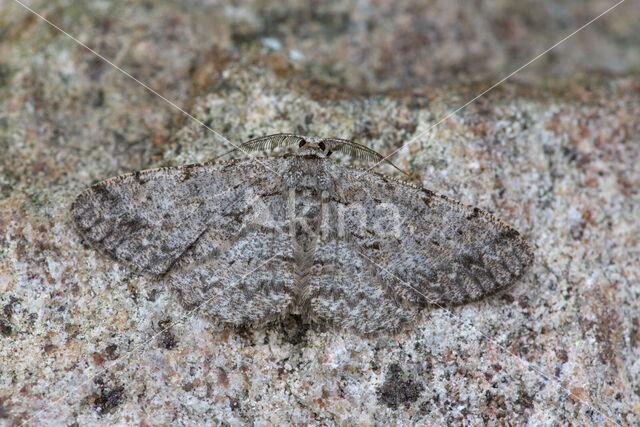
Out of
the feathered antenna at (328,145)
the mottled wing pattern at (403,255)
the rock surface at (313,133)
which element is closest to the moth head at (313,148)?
the feathered antenna at (328,145)

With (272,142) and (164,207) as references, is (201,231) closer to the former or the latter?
(164,207)

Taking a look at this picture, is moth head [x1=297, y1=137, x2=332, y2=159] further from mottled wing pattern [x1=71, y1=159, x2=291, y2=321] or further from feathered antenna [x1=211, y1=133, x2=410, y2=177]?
mottled wing pattern [x1=71, y1=159, x2=291, y2=321]

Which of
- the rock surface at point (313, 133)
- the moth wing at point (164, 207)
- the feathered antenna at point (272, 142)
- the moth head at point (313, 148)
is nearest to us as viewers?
the rock surface at point (313, 133)

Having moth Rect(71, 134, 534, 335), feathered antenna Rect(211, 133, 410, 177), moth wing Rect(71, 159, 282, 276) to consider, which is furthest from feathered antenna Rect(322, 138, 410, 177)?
moth wing Rect(71, 159, 282, 276)

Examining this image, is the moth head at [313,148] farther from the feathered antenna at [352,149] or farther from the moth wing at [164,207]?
the moth wing at [164,207]

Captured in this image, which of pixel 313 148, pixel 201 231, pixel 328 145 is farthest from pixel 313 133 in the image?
pixel 201 231

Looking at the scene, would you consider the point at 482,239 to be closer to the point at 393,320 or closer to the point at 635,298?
the point at 393,320

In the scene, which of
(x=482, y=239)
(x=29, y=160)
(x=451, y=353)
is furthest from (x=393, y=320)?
(x=29, y=160)
